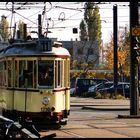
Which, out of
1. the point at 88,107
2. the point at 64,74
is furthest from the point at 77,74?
the point at 64,74

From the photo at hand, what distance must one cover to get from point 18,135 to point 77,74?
219ft

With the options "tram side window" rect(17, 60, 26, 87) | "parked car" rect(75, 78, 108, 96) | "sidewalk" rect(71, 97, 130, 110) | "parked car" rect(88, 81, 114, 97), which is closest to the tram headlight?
"tram side window" rect(17, 60, 26, 87)

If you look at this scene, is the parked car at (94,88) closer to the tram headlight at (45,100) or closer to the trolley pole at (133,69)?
the trolley pole at (133,69)

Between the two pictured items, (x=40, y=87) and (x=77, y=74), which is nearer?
(x=40, y=87)

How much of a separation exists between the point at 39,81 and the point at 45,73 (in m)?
0.30

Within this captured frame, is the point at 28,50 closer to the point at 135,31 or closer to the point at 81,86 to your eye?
the point at 135,31

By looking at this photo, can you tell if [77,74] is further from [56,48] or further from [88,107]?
[56,48]

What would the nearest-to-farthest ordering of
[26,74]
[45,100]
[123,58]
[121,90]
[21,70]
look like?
1. [45,100]
2. [26,74]
3. [21,70]
4. [121,90]
5. [123,58]

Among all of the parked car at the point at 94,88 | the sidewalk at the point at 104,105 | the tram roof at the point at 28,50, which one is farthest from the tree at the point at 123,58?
the tram roof at the point at 28,50

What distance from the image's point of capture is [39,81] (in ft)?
48.7

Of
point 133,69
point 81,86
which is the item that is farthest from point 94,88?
point 133,69

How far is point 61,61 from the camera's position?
15.3 metres

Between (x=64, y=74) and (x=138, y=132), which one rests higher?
(x=64, y=74)

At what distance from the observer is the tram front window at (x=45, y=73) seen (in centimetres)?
1486
